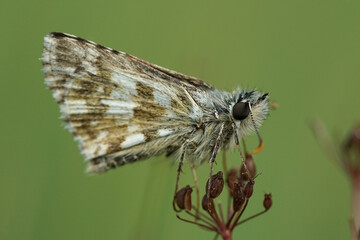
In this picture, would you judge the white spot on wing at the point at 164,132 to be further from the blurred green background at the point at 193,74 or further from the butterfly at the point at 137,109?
the blurred green background at the point at 193,74

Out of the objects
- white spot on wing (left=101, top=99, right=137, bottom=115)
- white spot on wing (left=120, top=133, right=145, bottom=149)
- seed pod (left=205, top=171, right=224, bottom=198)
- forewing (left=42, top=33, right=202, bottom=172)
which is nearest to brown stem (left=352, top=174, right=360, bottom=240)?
seed pod (left=205, top=171, right=224, bottom=198)

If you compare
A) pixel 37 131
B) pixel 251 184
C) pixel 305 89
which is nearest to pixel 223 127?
pixel 251 184

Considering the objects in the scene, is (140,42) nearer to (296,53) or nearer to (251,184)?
(296,53)

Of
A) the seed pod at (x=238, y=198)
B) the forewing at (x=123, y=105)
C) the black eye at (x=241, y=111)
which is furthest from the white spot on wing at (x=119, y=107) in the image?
the seed pod at (x=238, y=198)

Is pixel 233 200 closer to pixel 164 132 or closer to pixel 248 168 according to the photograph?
pixel 248 168

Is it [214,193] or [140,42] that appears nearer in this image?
[214,193]

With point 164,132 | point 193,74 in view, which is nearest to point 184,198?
point 164,132
